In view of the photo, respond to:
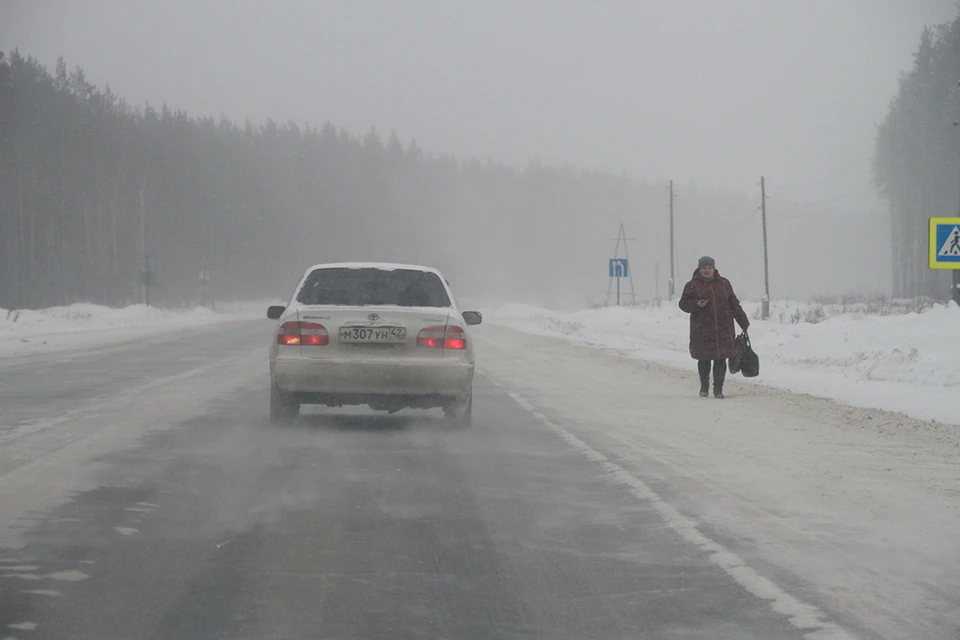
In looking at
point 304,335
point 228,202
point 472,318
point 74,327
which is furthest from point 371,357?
point 228,202

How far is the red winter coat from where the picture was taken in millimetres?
15461

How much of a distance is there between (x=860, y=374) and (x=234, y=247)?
9588 centimetres

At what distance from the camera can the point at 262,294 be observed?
119125 millimetres

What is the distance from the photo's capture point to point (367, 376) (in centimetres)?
1130

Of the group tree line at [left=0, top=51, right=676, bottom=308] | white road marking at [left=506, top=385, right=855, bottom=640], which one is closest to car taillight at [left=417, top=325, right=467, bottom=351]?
white road marking at [left=506, top=385, right=855, bottom=640]

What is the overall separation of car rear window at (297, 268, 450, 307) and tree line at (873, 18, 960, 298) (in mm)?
49044

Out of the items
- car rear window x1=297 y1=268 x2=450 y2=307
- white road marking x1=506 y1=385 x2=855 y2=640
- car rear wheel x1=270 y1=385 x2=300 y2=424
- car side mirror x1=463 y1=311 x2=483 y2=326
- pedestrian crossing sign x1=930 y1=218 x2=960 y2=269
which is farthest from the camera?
pedestrian crossing sign x1=930 y1=218 x2=960 y2=269

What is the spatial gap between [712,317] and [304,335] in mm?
6117

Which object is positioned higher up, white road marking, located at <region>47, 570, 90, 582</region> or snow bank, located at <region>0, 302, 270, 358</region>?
snow bank, located at <region>0, 302, 270, 358</region>

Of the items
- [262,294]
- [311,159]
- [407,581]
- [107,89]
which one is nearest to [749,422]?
[407,581]

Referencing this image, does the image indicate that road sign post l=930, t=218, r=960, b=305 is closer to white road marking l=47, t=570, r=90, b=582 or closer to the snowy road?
the snowy road

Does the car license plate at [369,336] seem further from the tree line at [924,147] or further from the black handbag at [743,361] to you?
the tree line at [924,147]

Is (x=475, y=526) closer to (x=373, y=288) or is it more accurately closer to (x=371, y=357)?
(x=371, y=357)

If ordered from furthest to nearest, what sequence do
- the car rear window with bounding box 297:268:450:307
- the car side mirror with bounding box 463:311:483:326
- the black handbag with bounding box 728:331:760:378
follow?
1. the black handbag with bounding box 728:331:760:378
2. the car side mirror with bounding box 463:311:483:326
3. the car rear window with bounding box 297:268:450:307
